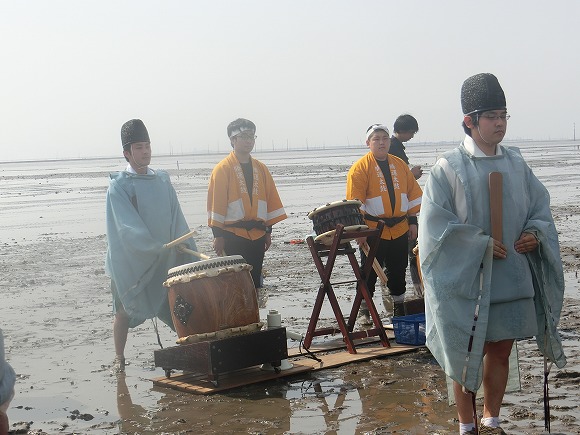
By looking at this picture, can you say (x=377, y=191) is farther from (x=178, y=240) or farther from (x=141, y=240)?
(x=141, y=240)

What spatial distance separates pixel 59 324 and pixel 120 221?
2.94 metres

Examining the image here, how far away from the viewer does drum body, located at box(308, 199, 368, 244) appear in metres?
8.26

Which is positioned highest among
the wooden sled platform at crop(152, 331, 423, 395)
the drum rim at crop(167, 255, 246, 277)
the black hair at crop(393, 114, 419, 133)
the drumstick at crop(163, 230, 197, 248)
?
the black hair at crop(393, 114, 419, 133)

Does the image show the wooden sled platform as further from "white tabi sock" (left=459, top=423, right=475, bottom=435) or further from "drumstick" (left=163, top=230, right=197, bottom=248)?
"white tabi sock" (left=459, top=423, right=475, bottom=435)

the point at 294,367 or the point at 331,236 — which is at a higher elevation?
the point at 331,236

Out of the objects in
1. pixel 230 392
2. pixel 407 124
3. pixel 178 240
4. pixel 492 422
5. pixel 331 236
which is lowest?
pixel 230 392

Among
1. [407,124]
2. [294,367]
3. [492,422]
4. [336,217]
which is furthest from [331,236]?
[492,422]

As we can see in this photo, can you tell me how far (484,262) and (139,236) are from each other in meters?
3.69

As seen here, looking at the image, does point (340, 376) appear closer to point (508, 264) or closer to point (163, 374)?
point (163, 374)

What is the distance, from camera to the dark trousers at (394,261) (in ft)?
31.2

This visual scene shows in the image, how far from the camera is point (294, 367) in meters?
7.84

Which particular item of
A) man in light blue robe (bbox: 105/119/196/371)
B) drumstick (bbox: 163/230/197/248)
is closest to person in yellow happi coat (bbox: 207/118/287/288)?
man in light blue robe (bbox: 105/119/196/371)

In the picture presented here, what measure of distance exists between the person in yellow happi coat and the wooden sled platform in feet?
3.05

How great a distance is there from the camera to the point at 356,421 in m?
6.28
